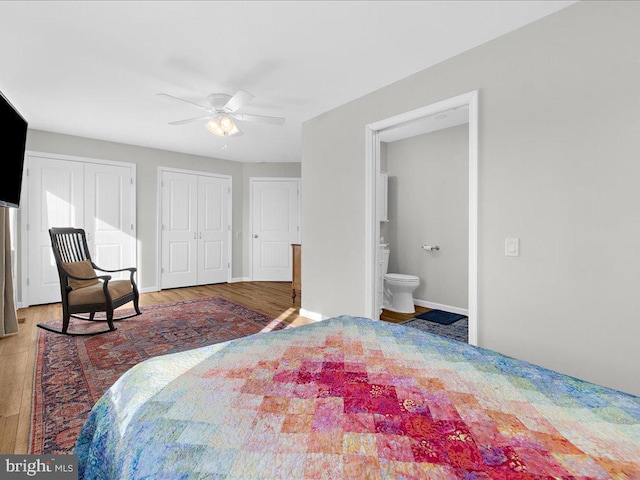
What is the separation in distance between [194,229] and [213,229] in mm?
380

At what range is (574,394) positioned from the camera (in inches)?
42.6

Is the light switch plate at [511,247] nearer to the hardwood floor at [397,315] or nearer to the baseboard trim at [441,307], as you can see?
the hardwood floor at [397,315]

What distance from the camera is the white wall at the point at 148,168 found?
15.8ft

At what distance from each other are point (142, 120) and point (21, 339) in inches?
107

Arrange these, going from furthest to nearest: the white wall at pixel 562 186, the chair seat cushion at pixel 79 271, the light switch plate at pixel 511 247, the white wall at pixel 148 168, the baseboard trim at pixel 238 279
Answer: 1. the baseboard trim at pixel 238 279
2. the white wall at pixel 148 168
3. the chair seat cushion at pixel 79 271
4. the light switch plate at pixel 511 247
5. the white wall at pixel 562 186

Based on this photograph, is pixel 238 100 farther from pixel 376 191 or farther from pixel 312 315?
pixel 312 315

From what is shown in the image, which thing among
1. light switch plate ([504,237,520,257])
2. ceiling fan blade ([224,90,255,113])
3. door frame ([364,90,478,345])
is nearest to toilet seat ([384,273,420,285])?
door frame ([364,90,478,345])

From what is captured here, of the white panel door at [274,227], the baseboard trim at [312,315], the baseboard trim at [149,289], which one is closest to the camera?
the baseboard trim at [312,315]

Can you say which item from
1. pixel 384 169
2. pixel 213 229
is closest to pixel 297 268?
pixel 384 169

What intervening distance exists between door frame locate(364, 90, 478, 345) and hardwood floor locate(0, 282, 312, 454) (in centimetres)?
112

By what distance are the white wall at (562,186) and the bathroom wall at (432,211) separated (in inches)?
76.0

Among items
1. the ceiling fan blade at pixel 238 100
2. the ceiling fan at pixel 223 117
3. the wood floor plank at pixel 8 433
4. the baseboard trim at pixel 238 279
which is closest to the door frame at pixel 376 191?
the ceiling fan at pixel 223 117

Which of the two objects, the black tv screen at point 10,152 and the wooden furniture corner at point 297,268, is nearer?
the black tv screen at point 10,152

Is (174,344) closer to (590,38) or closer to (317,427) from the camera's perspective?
(317,427)
